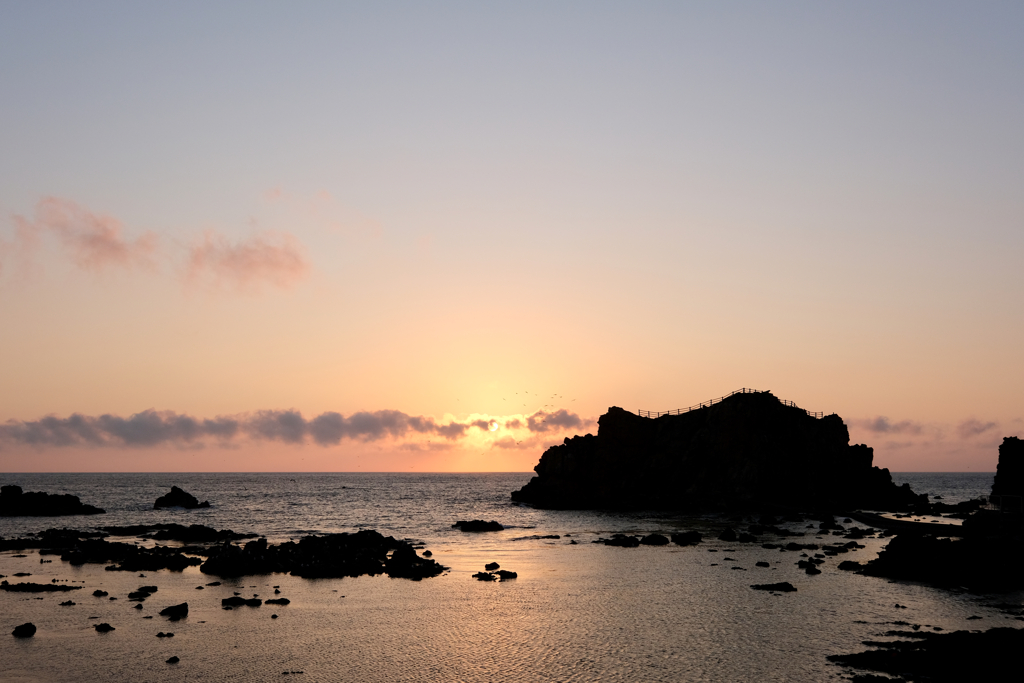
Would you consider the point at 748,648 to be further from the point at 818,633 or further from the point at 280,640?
the point at 280,640

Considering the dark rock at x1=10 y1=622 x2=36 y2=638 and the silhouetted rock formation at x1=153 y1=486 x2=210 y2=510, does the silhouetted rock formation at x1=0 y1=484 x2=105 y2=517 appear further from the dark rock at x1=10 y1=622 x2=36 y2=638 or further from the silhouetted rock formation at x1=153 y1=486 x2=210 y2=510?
the dark rock at x1=10 y1=622 x2=36 y2=638

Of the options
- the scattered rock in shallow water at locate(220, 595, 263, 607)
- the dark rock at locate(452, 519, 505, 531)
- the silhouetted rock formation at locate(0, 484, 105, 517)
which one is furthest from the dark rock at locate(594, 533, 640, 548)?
the silhouetted rock formation at locate(0, 484, 105, 517)

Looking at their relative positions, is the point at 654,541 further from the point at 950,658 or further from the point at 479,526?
the point at 950,658

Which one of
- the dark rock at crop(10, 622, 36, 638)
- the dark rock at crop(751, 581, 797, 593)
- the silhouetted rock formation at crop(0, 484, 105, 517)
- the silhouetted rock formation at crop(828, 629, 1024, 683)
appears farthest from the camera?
the silhouetted rock formation at crop(0, 484, 105, 517)

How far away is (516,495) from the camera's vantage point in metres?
181

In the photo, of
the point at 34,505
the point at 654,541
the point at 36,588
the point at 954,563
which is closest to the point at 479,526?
the point at 654,541

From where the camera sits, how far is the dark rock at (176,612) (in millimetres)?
44341

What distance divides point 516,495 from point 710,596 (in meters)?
131

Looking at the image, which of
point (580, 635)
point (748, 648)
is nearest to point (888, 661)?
point (748, 648)

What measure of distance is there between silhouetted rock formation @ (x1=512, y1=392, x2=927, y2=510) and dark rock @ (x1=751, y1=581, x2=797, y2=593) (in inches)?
3210

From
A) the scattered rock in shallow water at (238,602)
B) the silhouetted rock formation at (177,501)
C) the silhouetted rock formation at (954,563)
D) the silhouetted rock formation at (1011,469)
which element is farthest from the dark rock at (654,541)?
the silhouetted rock formation at (177,501)

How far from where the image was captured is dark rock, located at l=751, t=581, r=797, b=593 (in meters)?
53.5

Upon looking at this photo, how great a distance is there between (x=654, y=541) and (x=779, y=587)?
3159 cm

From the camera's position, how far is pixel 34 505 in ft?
431
